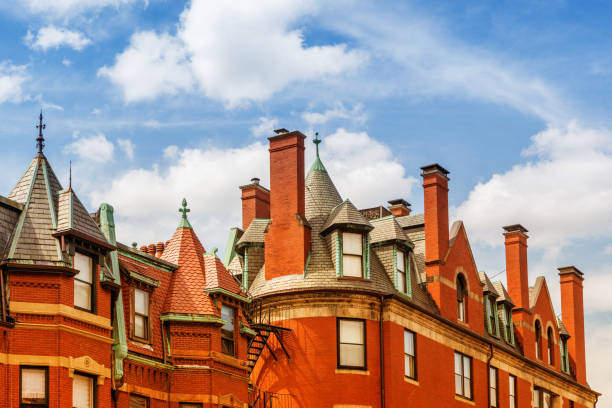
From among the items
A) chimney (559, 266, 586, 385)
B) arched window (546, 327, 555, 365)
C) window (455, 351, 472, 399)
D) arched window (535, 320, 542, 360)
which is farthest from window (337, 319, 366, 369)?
chimney (559, 266, 586, 385)

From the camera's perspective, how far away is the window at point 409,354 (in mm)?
43312

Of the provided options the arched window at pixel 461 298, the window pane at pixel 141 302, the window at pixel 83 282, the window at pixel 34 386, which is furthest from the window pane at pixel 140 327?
the arched window at pixel 461 298

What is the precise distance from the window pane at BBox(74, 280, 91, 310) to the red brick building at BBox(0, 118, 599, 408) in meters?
0.05

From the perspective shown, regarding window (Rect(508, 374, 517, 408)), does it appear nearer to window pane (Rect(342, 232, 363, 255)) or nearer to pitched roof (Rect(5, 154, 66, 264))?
window pane (Rect(342, 232, 363, 255))

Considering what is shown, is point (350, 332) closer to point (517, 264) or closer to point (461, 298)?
point (461, 298)

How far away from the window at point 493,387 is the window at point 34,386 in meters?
26.6

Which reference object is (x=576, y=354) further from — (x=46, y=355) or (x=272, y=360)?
(x=46, y=355)

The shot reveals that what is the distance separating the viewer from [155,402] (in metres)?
34.2

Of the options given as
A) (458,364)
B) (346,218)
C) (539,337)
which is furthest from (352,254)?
(539,337)

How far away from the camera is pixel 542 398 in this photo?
186ft

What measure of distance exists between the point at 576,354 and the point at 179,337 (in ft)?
109

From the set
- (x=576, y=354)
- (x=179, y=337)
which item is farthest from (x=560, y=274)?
(x=179, y=337)

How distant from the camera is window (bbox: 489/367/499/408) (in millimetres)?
50844

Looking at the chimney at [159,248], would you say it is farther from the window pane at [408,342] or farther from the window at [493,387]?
the window at [493,387]
